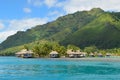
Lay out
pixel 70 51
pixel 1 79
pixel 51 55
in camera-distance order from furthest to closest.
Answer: pixel 70 51
pixel 51 55
pixel 1 79

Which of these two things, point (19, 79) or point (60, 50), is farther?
point (60, 50)

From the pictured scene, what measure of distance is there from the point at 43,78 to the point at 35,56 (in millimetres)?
133286

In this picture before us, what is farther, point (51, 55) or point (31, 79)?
point (51, 55)

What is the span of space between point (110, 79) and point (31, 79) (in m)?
13.6

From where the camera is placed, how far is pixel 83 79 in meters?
53.2

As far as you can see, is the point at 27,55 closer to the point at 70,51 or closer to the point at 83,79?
the point at 70,51

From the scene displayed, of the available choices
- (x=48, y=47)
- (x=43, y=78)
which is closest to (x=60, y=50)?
(x=48, y=47)

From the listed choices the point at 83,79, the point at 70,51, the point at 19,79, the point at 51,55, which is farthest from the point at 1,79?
the point at 70,51

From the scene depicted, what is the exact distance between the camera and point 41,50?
182 meters

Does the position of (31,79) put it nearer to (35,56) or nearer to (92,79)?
(92,79)

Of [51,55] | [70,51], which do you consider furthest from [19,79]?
[70,51]

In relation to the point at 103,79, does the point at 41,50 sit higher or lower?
higher

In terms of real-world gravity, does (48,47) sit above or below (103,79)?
above

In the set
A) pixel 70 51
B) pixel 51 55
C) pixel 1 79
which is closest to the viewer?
pixel 1 79
